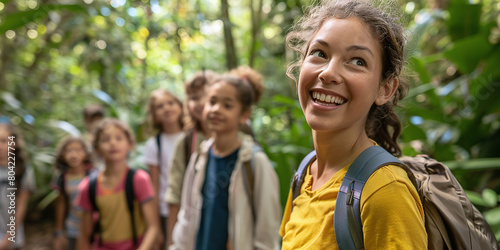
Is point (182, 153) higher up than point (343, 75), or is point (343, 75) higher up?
point (343, 75)

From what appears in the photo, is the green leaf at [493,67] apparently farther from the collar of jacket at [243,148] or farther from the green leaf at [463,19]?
the collar of jacket at [243,148]

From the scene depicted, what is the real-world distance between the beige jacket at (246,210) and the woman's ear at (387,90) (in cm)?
90

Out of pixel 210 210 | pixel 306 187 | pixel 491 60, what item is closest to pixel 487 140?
pixel 491 60

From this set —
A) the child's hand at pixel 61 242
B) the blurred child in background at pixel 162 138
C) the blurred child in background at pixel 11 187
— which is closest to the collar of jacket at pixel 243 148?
the blurred child in background at pixel 162 138

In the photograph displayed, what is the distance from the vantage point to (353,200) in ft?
2.79

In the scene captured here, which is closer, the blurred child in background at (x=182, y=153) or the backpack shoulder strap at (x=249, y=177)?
the backpack shoulder strap at (x=249, y=177)

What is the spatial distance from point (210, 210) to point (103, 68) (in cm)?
330

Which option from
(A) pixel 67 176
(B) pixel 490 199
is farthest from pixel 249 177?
(A) pixel 67 176

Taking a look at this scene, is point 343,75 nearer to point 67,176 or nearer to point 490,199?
point 490,199

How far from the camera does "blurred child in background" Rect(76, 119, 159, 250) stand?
219 centimetres

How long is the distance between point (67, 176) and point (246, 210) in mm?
1943

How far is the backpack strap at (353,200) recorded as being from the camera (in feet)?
2.73

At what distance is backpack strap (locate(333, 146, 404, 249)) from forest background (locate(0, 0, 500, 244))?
433 mm

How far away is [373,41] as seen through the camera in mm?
939
